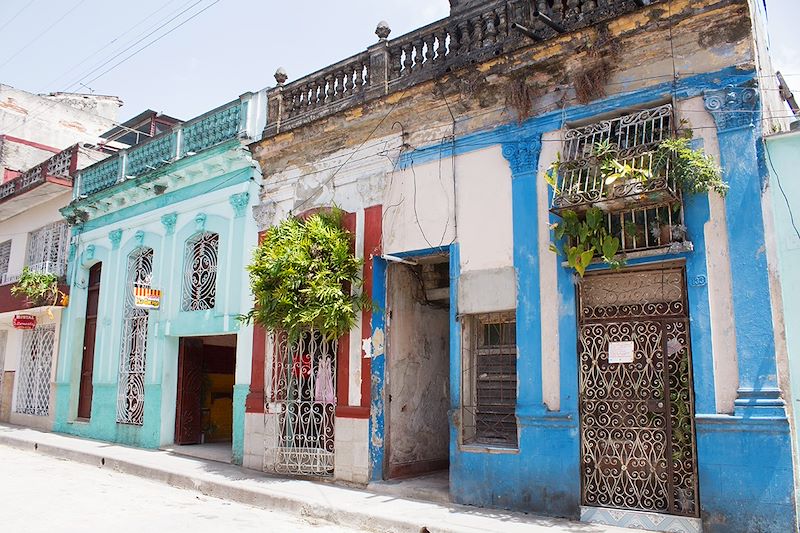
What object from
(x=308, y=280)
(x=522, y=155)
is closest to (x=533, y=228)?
(x=522, y=155)

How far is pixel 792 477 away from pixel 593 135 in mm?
3614

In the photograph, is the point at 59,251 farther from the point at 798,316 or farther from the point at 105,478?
the point at 798,316

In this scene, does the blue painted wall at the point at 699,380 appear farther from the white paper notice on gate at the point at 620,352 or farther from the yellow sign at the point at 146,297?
the yellow sign at the point at 146,297

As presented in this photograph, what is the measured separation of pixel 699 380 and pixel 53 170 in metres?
14.6

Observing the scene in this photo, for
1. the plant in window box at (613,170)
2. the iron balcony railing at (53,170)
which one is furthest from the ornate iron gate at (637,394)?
the iron balcony railing at (53,170)

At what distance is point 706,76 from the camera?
6.30 meters

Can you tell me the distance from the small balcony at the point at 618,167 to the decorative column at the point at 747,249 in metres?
0.48

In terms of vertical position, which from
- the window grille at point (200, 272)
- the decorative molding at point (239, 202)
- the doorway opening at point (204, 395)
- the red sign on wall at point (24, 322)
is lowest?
the doorway opening at point (204, 395)

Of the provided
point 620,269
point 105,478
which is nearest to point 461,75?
point 620,269

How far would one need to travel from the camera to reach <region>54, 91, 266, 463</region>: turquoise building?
1065 centimetres

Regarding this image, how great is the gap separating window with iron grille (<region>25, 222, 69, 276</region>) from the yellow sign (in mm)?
4430

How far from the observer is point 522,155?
7.45m

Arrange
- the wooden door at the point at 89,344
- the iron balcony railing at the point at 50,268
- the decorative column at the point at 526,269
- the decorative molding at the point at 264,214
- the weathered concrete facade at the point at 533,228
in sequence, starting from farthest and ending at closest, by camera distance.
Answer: the iron balcony railing at the point at 50,268 → the wooden door at the point at 89,344 → the decorative molding at the point at 264,214 → the decorative column at the point at 526,269 → the weathered concrete facade at the point at 533,228

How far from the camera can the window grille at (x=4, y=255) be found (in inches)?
683
